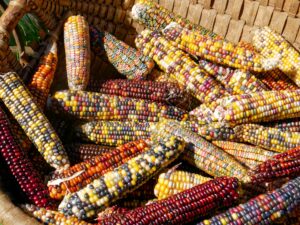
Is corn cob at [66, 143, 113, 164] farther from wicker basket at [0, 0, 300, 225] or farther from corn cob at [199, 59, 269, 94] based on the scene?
corn cob at [199, 59, 269, 94]

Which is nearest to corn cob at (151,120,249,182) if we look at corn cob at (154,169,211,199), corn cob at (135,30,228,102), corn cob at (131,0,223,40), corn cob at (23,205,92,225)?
corn cob at (154,169,211,199)

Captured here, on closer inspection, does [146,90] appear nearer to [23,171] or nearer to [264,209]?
[23,171]

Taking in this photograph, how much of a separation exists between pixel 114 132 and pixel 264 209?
160 cm

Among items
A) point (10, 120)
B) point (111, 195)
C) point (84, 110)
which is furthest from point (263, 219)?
point (10, 120)

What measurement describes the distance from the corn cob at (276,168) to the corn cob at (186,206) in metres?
0.30

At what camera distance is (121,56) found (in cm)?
468

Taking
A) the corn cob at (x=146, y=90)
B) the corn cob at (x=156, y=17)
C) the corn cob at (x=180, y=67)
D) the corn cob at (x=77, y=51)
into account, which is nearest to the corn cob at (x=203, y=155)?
the corn cob at (x=146, y=90)

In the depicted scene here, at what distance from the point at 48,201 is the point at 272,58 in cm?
265

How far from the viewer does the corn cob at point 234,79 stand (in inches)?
171

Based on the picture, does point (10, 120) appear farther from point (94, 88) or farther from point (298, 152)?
point (298, 152)

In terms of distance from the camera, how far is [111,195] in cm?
329

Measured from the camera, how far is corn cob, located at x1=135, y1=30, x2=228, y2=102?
4316mm

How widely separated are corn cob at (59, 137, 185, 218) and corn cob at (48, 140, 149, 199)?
0.17 metres

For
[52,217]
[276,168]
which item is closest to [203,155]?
[276,168]
